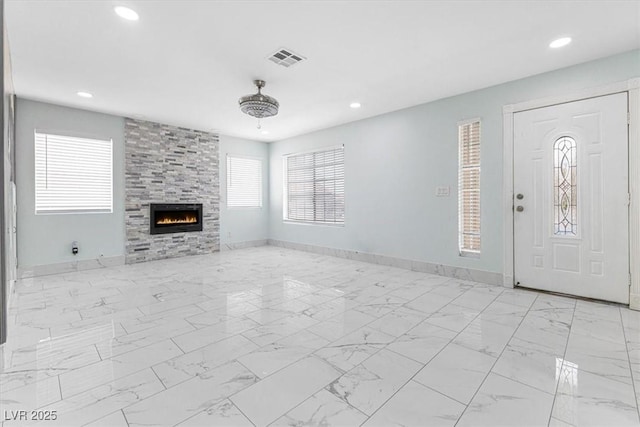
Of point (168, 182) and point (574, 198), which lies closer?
point (574, 198)

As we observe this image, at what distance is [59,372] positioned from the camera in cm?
205

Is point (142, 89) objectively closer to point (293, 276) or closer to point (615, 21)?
point (293, 276)

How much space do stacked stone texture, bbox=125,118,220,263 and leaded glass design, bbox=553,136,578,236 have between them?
6.28m

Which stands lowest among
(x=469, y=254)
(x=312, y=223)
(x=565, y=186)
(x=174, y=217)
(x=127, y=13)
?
(x=469, y=254)

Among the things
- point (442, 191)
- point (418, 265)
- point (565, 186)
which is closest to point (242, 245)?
point (418, 265)

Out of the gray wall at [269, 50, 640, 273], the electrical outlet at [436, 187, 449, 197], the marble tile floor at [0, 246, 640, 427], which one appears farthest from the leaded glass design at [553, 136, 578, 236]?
the electrical outlet at [436, 187, 449, 197]

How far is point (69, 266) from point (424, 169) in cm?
616

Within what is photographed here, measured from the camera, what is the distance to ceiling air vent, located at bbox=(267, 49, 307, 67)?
316 cm

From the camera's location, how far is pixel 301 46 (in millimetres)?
3057

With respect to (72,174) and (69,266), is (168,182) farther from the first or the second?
(69,266)

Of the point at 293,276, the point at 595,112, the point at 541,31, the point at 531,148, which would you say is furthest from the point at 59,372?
the point at 595,112

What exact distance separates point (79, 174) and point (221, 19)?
4.26m

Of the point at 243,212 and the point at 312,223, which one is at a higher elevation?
the point at 243,212

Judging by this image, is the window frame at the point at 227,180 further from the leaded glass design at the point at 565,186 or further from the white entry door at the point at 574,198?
the leaded glass design at the point at 565,186
